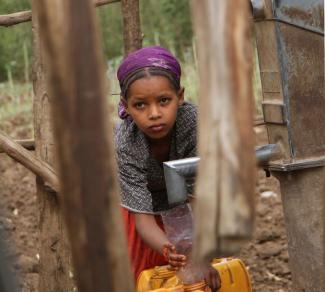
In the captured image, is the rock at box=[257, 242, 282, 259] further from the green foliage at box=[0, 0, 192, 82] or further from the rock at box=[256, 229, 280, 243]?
the green foliage at box=[0, 0, 192, 82]

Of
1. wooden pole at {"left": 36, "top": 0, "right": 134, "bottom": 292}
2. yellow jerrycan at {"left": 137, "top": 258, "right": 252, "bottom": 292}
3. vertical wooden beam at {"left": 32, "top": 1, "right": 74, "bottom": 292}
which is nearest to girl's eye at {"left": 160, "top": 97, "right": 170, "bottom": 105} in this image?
yellow jerrycan at {"left": 137, "top": 258, "right": 252, "bottom": 292}

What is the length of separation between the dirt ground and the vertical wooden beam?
143 mm

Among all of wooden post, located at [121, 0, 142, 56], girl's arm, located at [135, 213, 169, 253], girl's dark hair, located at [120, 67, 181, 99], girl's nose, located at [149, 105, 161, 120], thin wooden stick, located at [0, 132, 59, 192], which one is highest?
wooden post, located at [121, 0, 142, 56]

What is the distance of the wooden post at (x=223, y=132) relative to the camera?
72.9 inches

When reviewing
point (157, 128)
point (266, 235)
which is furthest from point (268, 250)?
point (157, 128)

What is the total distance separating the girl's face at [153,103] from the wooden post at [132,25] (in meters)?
1.25

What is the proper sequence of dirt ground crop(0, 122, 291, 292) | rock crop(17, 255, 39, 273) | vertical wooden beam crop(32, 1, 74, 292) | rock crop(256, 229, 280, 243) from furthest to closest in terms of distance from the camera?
rock crop(256, 229, 280, 243)
rock crop(17, 255, 39, 273)
dirt ground crop(0, 122, 291, 292)
vertical wooden beam crop(32, 1, 74, 292)

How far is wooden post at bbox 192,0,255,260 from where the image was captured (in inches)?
72.9

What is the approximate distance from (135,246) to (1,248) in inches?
41.8

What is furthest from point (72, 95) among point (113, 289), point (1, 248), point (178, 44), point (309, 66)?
point (178, 44)

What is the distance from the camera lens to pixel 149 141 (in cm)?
360

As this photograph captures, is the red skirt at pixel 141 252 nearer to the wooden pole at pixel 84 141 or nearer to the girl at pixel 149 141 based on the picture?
the girl at pixel 149 141

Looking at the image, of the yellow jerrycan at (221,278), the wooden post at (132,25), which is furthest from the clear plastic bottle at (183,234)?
the wooden post at (132,25)

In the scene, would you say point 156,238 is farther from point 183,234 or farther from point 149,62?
point 149,62
